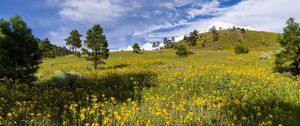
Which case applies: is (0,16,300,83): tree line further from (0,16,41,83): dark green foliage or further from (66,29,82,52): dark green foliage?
(66,29,82,52): dark green foliage

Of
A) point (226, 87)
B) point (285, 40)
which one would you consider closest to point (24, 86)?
point (226, 87)

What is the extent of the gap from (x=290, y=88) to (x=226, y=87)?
3.18 meters

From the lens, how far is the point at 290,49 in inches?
906

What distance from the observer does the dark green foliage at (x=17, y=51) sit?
64.5 feet

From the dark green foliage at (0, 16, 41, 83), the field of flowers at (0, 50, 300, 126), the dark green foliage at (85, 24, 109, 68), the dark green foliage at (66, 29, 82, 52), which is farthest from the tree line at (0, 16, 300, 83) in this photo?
the dark green foliage at (66, 29, 82, 52)

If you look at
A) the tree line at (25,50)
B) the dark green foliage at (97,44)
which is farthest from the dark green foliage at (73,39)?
the tree line at (25,50)

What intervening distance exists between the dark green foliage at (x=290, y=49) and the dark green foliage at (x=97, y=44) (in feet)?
68.5

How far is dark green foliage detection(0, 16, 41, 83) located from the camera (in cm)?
1967

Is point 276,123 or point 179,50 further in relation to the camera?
point 179,50

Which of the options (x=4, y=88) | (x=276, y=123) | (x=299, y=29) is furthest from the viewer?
(x=299, y=29)

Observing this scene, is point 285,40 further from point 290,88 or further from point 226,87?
point 226,87

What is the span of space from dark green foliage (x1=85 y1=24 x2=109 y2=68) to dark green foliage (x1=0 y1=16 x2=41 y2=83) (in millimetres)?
16822

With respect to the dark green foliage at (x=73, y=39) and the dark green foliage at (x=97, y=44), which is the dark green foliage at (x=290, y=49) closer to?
the dark green foliage at (x=97, y=44)

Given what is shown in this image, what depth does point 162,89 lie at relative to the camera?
50.7ft
